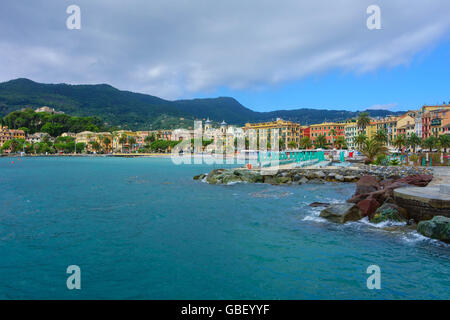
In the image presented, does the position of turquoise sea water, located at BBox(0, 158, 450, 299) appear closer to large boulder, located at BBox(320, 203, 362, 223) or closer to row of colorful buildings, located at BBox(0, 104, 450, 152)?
large boulder, located at BBox(320, 203, 362, 223)

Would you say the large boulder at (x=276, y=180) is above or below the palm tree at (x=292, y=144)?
below

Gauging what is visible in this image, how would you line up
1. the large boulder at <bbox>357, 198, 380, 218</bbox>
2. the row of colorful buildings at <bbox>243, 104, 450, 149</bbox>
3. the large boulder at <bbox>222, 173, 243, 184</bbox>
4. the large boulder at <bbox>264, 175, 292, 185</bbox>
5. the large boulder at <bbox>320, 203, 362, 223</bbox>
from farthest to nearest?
the row of colorful buildings at <bbox>243, 104, 450, 149</bbox>
the large boulder at <bbox>222, 173, 243, 184</bbox>
the large boulder at <bbox>264, 175, 292, 185</bbox>
the large boulder at <bbox>357, 198, 380, 218</bbox>
the large boulder at <bbox>320, 203, 362, 223</bbox>

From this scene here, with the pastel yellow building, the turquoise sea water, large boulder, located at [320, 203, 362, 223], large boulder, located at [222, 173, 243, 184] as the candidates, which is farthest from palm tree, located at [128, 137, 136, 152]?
large boulder, located at [320, 203, 362, 223]

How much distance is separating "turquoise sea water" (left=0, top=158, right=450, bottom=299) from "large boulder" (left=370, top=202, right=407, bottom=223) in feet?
2.48

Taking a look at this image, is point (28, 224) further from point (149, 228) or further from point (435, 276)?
point (435, 276)

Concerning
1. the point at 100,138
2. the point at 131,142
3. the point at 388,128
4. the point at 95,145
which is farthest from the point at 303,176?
the point at 100,138

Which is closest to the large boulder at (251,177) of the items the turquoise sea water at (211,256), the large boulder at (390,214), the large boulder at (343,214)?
the turquoise sea water at (211,256)

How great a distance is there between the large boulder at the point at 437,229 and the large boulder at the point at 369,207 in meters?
2.65

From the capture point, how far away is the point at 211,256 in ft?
31.1

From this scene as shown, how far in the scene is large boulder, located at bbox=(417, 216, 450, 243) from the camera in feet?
33.2

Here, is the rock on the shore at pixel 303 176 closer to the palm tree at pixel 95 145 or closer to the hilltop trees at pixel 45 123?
the palm tree at pixel 95 145

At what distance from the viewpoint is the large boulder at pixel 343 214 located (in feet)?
42.7

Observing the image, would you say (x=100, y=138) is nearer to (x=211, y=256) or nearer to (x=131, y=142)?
(x=131, y=142)
